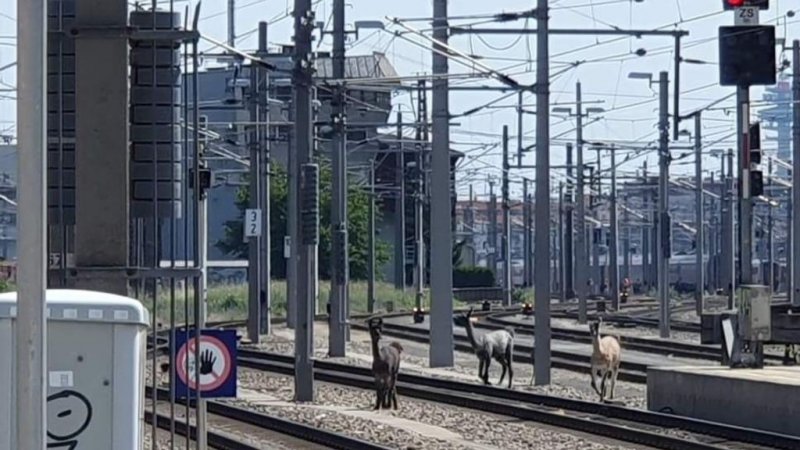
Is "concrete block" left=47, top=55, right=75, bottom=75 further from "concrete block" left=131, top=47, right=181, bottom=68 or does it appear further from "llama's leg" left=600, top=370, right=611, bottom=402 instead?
"llama's leg" left=600, top=370, right=611, bottom=402

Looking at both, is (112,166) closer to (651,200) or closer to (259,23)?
(259,23)

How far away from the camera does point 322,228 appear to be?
7294cm

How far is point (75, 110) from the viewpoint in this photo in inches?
503

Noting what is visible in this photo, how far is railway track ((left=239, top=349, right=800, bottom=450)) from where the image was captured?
67.9 feet

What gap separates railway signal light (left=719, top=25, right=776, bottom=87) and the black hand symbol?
12.5 meters

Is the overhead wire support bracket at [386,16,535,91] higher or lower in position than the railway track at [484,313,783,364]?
higher

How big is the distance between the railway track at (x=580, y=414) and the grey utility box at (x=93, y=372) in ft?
37.7

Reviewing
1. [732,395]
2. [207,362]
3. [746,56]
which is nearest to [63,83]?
[207,362]

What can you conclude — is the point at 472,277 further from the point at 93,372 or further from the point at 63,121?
the point at 93,372

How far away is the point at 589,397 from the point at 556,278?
3639 inches

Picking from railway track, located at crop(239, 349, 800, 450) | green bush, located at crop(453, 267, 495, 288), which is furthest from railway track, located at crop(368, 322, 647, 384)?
green bush, located at crop(453, 267, 495, 288)

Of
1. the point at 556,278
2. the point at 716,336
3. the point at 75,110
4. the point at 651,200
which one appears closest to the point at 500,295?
the point at 651,200

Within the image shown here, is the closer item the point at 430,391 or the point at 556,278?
the point at 430,391

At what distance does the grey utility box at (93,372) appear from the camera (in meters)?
9.09
